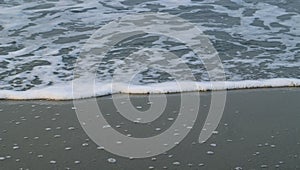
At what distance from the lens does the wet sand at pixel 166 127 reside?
3230 millimetres

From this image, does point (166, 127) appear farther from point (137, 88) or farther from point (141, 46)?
point (141, 46)

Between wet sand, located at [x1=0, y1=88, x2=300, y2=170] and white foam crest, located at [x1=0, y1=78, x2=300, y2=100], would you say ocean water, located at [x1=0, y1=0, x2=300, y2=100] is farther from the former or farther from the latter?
wet sand, located at [x1=0, y1=88, x2=300, y2=170]

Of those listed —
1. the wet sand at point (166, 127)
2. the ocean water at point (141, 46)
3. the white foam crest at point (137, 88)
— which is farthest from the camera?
the ocean water at point (141, 46)

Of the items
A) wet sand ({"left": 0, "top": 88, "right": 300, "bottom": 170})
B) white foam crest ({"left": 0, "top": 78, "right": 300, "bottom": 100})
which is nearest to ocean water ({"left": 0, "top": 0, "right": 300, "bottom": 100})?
white foam crest ({"left": 0, "top": 78, "right": 300, "bottom": 100})

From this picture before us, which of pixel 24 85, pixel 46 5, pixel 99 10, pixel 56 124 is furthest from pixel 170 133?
pixel 46 5

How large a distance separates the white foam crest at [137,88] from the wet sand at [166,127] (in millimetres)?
115

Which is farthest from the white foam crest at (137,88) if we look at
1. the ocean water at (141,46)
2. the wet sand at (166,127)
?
the wet sand at (166,127)

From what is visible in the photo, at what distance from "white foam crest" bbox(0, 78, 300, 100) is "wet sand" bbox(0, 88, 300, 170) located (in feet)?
0.38

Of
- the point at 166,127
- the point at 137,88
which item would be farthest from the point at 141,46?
the point at 166,127

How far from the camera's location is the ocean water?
189 inches

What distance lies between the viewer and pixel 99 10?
27.2ft

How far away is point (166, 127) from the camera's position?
3.82 metres

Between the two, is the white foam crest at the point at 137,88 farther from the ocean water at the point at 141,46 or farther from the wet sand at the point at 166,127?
the wet sand at the point at 166,127

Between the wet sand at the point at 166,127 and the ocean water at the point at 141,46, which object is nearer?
the wet sand at the point at 166,127
